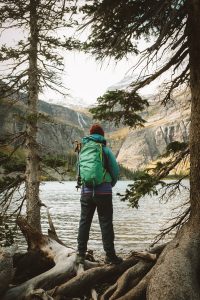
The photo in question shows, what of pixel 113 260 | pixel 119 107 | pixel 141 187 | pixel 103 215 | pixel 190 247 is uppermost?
pixel 119 107

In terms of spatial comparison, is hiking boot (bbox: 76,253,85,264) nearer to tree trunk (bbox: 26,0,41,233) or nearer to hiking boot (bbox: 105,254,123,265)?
hiking boot (bbox: 105,254,123,265)

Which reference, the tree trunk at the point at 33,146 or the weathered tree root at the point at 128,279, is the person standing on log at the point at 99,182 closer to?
the weathered tree root at the point at 128,279

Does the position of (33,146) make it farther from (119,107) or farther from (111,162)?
(111,162)

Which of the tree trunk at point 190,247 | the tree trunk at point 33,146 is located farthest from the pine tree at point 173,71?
the tree trunk at point 33,146

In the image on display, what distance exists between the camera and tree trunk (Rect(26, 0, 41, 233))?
430 inches

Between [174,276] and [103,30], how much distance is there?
4347 millimetres

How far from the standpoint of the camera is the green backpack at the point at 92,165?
5.95m

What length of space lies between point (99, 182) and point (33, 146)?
222 inches

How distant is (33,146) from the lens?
11.1 m

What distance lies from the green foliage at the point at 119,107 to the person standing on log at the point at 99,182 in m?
0.82

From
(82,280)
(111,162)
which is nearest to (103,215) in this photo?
(111,162)

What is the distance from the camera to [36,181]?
36.1 feet

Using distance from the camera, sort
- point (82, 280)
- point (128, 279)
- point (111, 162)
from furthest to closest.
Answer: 1. point (111, 162)
2. point (82, 280)
3. point (128, 279)

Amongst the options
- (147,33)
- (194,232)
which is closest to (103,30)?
(147,33)
